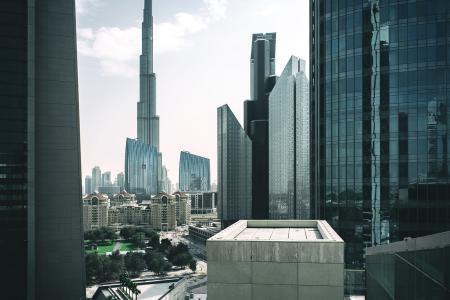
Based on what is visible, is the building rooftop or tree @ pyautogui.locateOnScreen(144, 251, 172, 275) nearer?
the building rooftop

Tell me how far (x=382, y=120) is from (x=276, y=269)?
48.5 meters

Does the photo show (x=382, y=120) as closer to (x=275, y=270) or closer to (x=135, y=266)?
(x=275, y=270)

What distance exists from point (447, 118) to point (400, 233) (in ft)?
57.5

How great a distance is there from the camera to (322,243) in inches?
731

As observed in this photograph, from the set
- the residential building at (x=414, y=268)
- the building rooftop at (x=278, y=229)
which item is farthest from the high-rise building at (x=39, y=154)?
the residential building at (x=414, y=268)

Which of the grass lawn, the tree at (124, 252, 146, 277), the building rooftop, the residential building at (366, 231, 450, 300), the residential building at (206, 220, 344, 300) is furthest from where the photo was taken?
the grass lawn

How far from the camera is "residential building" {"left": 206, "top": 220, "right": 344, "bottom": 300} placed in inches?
730

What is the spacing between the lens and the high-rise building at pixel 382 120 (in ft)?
189

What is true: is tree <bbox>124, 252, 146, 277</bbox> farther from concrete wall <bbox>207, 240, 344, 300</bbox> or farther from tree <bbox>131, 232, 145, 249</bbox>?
concrete wall <bbox>207, 240, 344, 300</bbox>

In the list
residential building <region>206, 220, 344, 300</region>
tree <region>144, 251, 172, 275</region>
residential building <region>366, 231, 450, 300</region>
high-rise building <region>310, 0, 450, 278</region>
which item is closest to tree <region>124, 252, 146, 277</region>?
tree <region>144, 251, 172, 275</region>

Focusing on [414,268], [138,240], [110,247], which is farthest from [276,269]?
[110,247]

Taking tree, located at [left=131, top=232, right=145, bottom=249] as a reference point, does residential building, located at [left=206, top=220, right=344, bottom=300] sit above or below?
above

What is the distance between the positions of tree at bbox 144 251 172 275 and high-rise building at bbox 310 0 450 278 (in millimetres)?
75952

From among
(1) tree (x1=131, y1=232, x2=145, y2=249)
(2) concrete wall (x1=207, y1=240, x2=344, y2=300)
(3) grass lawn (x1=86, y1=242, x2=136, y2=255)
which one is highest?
(2) concrete wall (x1=207, y1=240, x2=344, y2=300)
